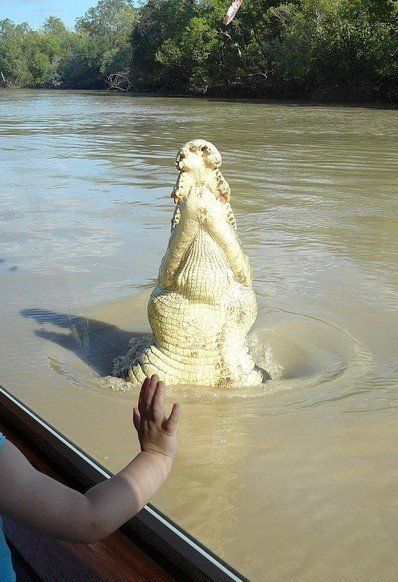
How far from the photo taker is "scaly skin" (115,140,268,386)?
2.47m

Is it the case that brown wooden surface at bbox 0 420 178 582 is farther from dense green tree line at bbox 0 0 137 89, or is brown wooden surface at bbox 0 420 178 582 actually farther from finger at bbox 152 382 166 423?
dense green tree line at bbox 0 0 137 89

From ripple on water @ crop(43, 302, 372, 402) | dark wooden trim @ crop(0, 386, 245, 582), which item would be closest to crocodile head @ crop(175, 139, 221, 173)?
ripple on water @ crop(43, 302, 372, 402)

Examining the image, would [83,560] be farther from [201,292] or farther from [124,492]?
[201,292]

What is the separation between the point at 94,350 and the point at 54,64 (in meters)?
55.2

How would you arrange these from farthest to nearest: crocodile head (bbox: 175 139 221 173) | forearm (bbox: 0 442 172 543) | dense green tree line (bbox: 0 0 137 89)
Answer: dense green tree line (bbox: 0 0 137 89), crocodile head (bbox: 175 139 221 173), forearm (bbox: 0 442 172 543)

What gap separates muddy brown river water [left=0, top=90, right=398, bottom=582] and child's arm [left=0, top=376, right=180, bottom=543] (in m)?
0.68

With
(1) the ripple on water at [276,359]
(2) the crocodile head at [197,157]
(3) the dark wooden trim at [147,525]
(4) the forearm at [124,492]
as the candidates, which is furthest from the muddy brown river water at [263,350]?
(2) the crocodile head at [197,157]

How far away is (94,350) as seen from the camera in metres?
3.51

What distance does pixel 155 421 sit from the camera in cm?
127

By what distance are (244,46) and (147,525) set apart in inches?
1353

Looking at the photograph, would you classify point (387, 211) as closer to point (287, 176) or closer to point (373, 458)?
point (287, 176)

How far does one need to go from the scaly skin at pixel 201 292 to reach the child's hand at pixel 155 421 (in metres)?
1.27

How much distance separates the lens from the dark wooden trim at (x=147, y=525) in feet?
4.41

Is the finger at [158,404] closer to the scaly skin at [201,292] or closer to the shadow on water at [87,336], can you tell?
the scaly skin at [201,292]
